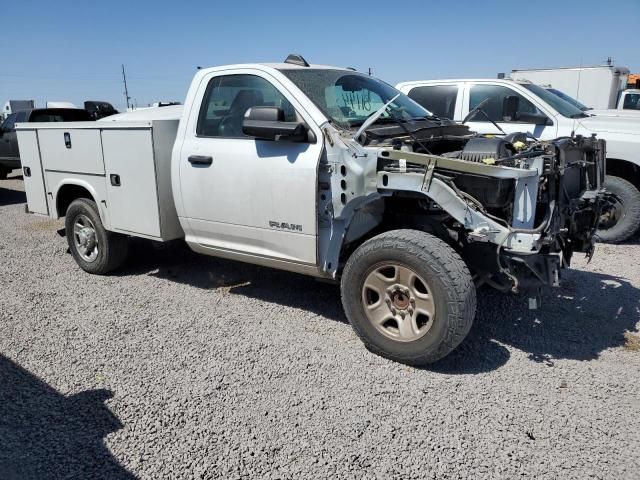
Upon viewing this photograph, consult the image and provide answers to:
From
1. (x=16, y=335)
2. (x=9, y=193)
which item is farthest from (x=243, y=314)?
(x=9, y=193)

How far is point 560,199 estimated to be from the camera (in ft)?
11.6

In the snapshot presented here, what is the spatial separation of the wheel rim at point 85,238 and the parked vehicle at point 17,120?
216 inches

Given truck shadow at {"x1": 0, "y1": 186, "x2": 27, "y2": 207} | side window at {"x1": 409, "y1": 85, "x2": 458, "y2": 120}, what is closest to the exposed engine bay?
side window at {"x1": 409, "y1": 85, "x2": 458, "y2": 120}

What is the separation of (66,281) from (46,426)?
290 cm

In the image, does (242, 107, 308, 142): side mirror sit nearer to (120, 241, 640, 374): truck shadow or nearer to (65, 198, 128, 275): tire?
(120, 241, 640, 374): truck shadow

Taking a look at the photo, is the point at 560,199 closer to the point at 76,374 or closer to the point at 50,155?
the point at 76,374

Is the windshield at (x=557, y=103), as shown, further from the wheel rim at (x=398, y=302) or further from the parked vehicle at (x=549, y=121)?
the wheel rim at (x=398, y=302)

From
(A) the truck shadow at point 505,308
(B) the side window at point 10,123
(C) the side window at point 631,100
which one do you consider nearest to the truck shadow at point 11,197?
(B) the side window at point 10,123

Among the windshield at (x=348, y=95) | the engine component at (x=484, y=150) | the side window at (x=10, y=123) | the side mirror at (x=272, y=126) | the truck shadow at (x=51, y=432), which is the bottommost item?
the truck shadow at (x=51, y=432)

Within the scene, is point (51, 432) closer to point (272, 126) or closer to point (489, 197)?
point (272, 126)

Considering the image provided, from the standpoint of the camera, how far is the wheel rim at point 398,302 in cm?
360

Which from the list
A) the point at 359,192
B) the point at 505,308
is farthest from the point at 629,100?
the point at 359,192

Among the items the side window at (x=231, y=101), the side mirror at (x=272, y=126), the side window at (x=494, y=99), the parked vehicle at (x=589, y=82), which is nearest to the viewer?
the side mirror at (x=272, y=126)

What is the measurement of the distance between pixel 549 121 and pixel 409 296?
4.61 meters
